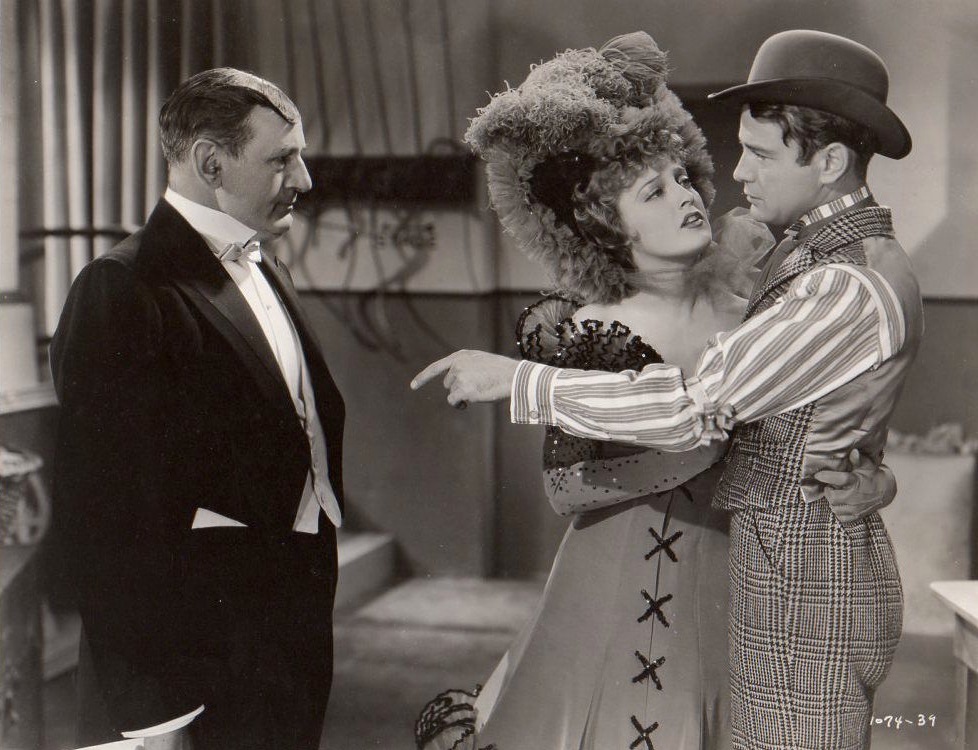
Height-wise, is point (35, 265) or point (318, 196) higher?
point (318, 196)

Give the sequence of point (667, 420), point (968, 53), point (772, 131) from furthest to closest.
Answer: point (968, 53), point (772, 131), point (667, 420)

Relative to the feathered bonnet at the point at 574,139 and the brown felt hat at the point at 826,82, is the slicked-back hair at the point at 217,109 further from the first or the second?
the brown felt hat at the point at 826,82

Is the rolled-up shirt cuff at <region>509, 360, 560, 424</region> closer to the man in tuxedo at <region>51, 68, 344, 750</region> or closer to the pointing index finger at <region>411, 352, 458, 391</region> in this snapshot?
the pointing index finger at <region>411, 352, 458, 391</region>

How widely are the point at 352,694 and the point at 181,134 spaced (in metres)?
1.46

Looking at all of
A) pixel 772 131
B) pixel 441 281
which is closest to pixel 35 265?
pixel 441 281

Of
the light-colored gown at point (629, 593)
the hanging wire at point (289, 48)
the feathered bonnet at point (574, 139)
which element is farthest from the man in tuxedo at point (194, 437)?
the light-colored gown at point (629, 593)

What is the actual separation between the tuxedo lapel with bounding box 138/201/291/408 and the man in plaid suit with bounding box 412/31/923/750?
527 millimetres

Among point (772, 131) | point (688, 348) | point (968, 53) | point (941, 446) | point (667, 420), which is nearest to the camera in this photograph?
point (667, 420)

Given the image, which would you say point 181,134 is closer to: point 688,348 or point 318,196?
point 318,196

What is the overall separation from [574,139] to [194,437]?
1.04m

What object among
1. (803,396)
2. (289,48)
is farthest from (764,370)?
(289,48)

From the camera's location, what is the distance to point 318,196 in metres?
2.23

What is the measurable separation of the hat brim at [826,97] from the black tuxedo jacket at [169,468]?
111 centimetres

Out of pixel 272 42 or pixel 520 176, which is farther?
pixel 272 42
